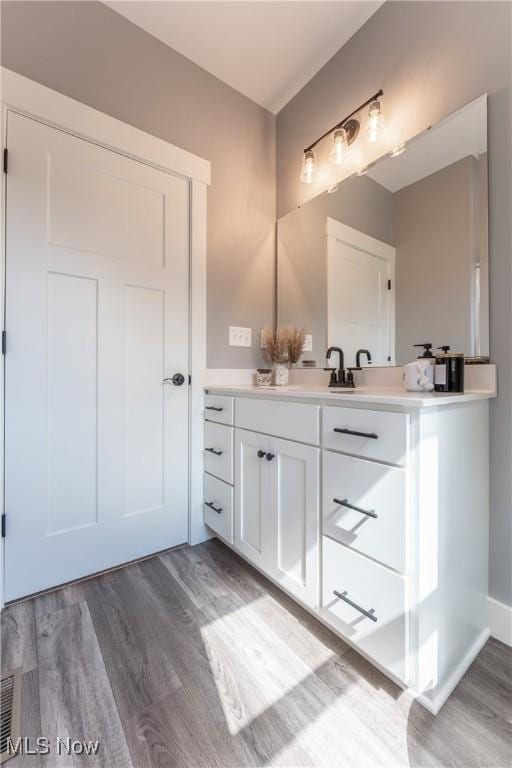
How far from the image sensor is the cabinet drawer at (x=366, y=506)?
35.6 inches

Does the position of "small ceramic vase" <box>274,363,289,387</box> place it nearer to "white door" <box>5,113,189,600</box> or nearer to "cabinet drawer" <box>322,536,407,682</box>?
"white door" <box>5,113,189,600</box>

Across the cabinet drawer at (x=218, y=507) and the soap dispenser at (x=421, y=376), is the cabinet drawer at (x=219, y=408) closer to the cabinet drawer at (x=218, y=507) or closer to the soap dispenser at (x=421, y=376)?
the cabinet drawer at (x=218, y=507)

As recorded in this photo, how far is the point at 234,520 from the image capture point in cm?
157

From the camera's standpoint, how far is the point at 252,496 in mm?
1457

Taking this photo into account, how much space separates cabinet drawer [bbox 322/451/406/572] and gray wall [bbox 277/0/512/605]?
556 mm

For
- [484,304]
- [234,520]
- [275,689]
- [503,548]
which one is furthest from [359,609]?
[484,304]

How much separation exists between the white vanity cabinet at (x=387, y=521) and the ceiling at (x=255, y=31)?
188cm

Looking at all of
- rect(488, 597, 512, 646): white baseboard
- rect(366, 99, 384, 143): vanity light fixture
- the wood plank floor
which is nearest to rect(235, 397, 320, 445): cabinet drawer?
the wood plank floor

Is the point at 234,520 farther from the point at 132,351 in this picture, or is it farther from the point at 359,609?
the point at 132,351

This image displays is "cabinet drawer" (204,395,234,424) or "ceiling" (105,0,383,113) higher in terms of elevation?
"ceiling" (105,0,383,113)

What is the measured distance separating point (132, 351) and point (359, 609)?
4.57 ft

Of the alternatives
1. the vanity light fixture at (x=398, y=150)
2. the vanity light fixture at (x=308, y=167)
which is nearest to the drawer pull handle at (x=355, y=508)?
the vanity light fixture at (x=398, y=150)

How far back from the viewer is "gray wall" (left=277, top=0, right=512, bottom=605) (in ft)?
3.83

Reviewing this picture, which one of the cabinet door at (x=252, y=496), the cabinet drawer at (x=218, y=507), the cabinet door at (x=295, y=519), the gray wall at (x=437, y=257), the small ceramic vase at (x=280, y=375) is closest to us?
the cabinet door at (x=295, y=519)
